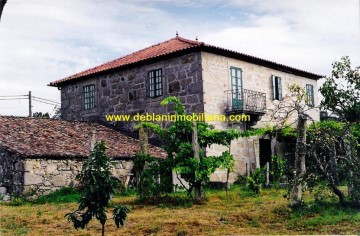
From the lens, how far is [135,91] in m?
21.0

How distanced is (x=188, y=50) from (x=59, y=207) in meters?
8.54

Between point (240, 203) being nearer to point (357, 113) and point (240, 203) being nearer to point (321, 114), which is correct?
point (357, 113)

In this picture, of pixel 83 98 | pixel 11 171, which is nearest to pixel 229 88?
pixel 83 98

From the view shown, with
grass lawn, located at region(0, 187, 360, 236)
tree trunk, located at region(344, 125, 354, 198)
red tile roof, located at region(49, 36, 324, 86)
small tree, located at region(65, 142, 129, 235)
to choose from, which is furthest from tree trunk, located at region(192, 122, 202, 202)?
red tile roof, located at region(49, 36, 324, 86)

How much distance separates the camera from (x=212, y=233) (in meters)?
8.73

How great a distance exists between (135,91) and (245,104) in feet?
16.3

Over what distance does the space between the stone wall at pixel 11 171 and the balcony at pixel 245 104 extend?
819 cm

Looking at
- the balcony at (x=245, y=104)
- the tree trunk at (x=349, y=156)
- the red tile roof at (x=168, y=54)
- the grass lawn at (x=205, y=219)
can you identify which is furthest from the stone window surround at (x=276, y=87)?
the tree trunk at (x=349, y=156)

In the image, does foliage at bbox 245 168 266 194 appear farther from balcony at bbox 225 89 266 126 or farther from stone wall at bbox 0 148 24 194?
stone wall at bbox 0 148 24 194

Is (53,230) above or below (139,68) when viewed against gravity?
below

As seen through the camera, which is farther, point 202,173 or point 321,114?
point 321,114

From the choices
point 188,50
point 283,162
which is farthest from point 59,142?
point 283,162

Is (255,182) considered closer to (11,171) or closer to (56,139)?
(56,139)

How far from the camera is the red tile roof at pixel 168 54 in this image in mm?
18766
